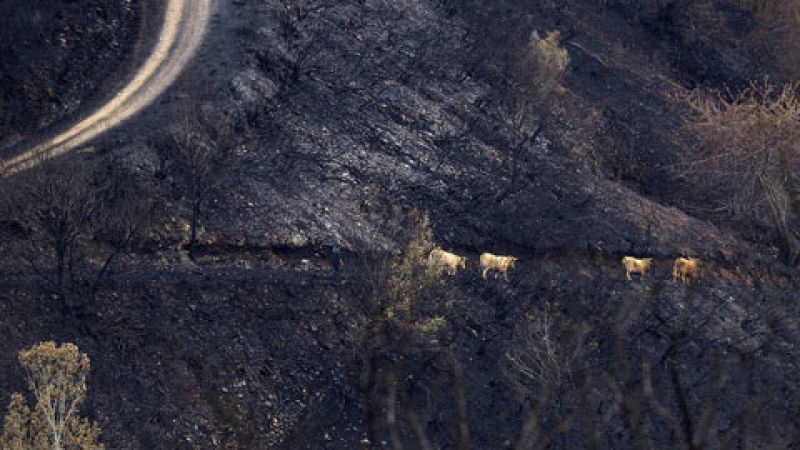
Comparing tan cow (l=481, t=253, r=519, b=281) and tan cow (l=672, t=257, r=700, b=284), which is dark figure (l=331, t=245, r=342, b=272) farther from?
tan cow (l=672, t=257, r=700, b=284)

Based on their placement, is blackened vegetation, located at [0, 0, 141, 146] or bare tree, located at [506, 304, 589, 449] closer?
bare tree, located at [506, 304, 589, 449]

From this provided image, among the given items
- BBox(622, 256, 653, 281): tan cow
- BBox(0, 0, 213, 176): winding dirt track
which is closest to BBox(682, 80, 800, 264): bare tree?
BBox(622, 256, 653, 281): tan cow

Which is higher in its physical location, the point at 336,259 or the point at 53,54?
the point at 53,54

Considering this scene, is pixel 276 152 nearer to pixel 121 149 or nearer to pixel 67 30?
pixel 121 149

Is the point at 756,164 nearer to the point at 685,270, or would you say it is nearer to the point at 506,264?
the point at 685,270

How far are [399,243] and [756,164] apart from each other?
15.0m

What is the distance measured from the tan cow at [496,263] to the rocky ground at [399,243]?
0.68 meters

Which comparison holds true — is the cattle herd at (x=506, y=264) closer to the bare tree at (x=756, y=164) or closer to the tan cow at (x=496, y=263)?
the tan cow at (x=496, y=263)

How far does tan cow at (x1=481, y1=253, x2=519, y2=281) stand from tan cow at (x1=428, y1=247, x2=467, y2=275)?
2.79ft

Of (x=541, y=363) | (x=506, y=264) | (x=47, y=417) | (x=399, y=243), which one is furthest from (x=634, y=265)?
(x=47, y=417)

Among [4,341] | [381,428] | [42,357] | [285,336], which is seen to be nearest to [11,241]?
[4,341]

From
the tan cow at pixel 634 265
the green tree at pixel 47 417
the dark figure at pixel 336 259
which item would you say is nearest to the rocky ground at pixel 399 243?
the dark figure at pixel 336 259

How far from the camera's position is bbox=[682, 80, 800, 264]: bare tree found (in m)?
38.0

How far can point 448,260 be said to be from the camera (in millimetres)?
36906
